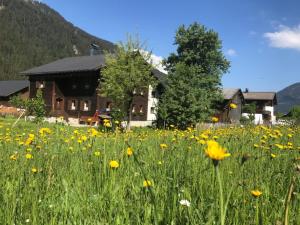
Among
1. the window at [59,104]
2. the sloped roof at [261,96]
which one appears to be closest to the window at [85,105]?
the window at [59,104]

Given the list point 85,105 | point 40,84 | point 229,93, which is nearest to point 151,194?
point 85,105

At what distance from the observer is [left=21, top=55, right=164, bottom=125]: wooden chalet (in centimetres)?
4341

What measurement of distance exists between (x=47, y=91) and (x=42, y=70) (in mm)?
2987

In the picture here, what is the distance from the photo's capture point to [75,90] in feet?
149

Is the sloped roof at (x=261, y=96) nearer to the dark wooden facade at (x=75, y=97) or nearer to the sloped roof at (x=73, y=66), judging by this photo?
the dark wooden facade at (x=75, y=97)

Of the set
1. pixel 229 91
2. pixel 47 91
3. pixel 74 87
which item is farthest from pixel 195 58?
pixel 229 91

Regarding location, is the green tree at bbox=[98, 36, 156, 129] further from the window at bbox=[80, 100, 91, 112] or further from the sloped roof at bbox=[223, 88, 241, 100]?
the sloped roof at bbox=[223, 88, 241, 100]

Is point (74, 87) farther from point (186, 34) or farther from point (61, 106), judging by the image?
point (186, 34)

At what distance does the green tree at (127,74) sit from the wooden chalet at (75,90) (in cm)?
714

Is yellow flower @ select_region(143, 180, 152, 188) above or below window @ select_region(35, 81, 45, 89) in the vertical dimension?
below

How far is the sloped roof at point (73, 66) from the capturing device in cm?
4334

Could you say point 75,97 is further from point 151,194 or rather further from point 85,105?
point 151,194

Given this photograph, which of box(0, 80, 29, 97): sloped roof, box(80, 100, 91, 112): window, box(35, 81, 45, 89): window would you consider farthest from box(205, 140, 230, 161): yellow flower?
box(0, 80, 29, 97): sloped roof

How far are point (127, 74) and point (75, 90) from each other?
1379 cm
